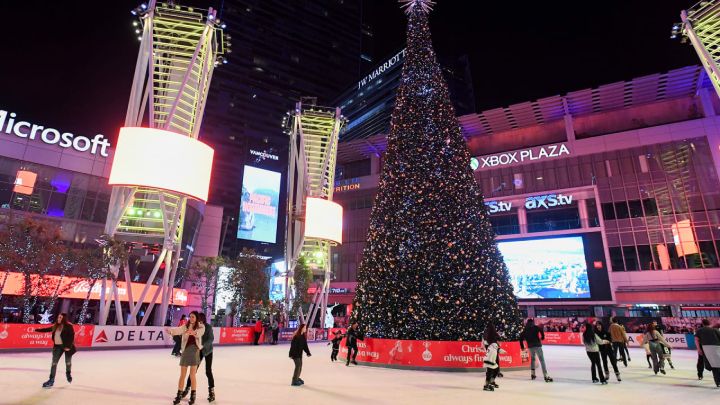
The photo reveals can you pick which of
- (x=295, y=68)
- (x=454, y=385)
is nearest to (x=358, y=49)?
(x=295, y=68)

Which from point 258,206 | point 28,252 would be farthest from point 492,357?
point 258,206

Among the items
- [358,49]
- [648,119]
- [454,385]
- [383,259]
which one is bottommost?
[454,385]

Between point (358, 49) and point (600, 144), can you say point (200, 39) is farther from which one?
point (358, 49)

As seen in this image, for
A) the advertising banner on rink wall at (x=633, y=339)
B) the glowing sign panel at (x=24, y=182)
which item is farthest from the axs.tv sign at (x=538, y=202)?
the glowing sign panel at (x=24, y=182)

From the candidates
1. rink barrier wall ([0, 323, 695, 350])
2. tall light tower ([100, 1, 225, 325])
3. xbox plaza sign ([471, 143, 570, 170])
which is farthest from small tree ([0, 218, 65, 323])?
xbox plaza sign ([471, 143, 570, 170])

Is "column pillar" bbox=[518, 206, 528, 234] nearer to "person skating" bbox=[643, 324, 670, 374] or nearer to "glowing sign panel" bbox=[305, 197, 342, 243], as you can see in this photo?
"glowing sign panel" bbox=[305, 197, 342, 243]

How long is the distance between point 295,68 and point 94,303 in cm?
9233

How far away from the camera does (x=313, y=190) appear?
3562 centimetres

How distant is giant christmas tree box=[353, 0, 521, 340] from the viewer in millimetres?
12688

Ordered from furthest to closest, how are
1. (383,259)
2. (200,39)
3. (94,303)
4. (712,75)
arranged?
(94,303), (200,39), (712,75), (383,259)

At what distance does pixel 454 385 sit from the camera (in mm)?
9859

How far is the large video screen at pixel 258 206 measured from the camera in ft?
210

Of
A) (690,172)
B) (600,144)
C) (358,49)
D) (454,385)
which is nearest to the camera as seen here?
(454,385)

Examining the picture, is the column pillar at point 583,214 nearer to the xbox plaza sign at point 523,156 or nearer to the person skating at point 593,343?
the xbox plaza sign at point 523,156
